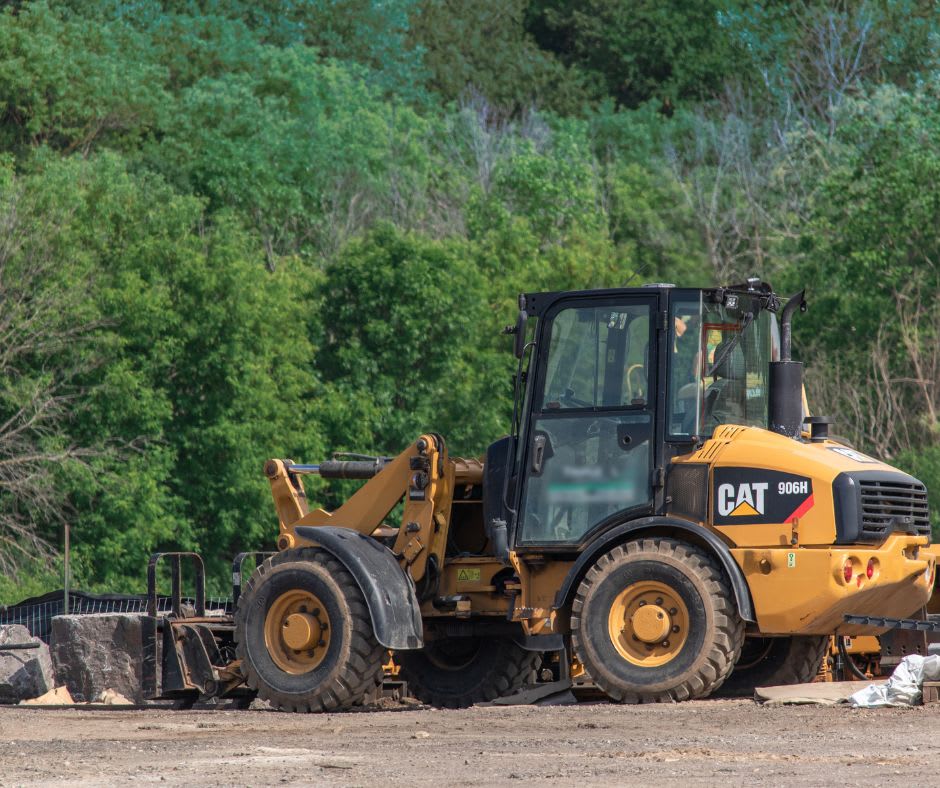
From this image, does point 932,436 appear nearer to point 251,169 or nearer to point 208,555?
point 208,555

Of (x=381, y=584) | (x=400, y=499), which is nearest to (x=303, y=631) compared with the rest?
(x=381, y=584)

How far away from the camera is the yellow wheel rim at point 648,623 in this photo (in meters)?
12.9

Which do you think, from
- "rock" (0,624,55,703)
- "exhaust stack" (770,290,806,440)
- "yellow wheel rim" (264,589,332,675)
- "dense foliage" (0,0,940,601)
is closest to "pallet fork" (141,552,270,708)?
"yellow wheel rim" (264,589,332,675)

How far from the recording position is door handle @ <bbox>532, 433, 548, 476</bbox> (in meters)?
13.5

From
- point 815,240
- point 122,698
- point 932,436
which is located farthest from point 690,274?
point 122,698

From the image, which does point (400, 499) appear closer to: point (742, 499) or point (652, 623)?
point (652, 623)

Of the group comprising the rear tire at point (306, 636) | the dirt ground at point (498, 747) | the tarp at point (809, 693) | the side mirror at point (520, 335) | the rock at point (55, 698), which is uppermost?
the side mirror at point (520, 335)

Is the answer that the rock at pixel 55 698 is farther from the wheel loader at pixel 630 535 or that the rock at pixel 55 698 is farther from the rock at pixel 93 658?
the wheel loader at pixel 630 535

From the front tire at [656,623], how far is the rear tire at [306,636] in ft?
5.07

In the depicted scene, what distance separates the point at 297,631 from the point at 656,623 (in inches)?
102

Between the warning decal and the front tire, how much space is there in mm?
347

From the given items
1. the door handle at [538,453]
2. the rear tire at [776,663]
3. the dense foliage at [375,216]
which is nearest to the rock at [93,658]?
the door handle at [538,453]

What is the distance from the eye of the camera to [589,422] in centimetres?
1340

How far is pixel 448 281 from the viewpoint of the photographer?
1634 inches
